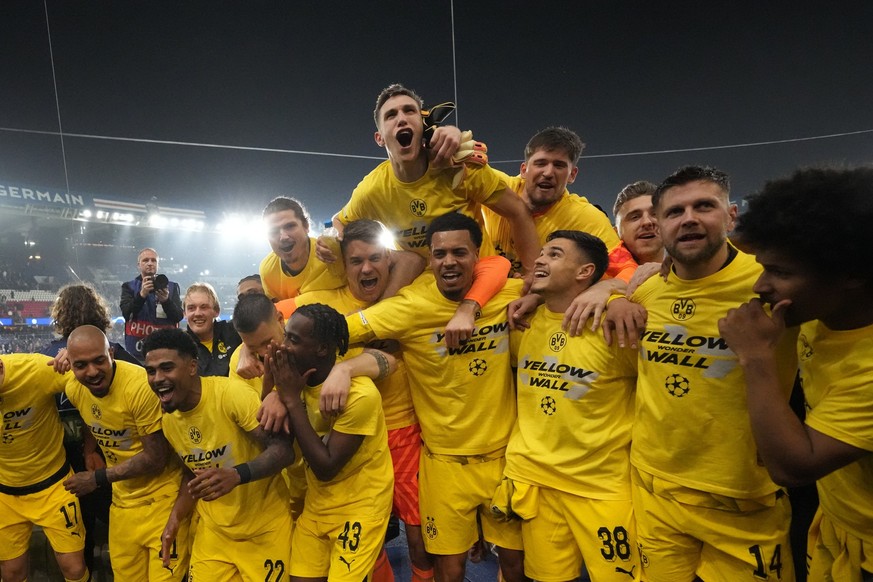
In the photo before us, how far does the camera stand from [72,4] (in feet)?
39.5

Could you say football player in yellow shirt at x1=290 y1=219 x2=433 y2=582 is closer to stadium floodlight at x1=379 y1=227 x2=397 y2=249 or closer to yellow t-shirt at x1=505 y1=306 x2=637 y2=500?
stadium floodlight at x1=379 y1=227 x2=397 y2=249

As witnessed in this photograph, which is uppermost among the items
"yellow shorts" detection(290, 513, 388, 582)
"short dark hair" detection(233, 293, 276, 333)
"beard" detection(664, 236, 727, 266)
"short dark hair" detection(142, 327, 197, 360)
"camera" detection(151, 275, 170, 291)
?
"beard" detection(664, 236, 727, 266)

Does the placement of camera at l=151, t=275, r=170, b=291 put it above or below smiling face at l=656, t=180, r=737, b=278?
below

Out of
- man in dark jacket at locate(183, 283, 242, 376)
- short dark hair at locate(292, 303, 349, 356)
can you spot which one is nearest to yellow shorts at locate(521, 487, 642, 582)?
short dark hair at locate(292, 303, 349, 356)

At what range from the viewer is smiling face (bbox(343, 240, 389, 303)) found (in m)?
2.80

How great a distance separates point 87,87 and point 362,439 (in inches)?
695

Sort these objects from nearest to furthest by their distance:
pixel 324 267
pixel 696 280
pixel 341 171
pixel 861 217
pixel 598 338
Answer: pixel 861 217 < pixel 696 280 < pixel 598 338 < pixel 324 267 < pixel 341 171

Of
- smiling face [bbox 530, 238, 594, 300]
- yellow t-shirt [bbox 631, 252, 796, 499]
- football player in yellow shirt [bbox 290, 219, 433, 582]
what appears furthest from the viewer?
football player in yellow shirt [bbox 290, 219, 433, 582]

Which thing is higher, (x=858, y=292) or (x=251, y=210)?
(x=251, y=210)

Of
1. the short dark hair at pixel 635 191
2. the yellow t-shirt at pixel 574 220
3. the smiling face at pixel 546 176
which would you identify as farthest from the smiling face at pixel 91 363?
the short dark hair at pixel 635 191

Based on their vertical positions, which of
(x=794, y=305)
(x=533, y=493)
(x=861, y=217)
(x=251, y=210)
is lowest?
(x=533, y=493)

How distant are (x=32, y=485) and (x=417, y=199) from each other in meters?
3.24

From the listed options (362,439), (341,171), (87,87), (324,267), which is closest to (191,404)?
(362,439)

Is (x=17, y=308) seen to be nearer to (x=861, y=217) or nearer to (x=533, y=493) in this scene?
(x=533, y=493)
